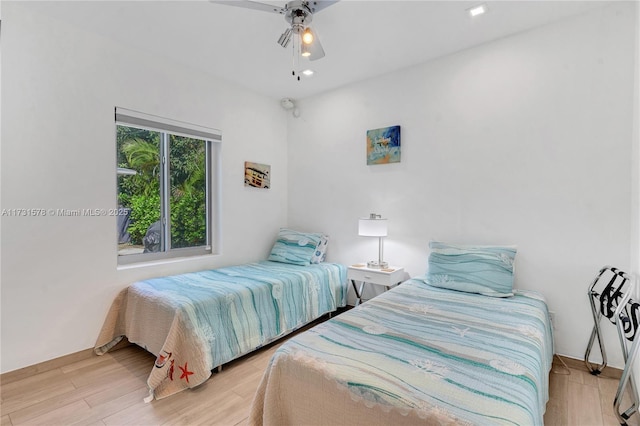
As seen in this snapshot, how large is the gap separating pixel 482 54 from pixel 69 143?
3526mm

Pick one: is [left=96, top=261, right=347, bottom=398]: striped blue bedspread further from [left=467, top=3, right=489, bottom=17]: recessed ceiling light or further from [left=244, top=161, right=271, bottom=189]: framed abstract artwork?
[left=467, top=3, right=489, bottom=17]: recessed ceiling light

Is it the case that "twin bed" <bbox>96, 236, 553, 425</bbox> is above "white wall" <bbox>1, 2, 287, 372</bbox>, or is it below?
below

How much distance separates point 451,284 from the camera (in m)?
2.45

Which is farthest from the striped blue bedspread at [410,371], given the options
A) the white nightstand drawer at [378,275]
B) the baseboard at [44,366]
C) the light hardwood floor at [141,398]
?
the baseboard at [44,366]

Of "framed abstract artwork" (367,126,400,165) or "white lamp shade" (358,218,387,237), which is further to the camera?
"framed abstract artwork" (367,126,400,165)

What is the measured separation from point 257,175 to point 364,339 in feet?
8.87

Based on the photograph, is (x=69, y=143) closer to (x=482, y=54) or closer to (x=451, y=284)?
(x=451, y=284)

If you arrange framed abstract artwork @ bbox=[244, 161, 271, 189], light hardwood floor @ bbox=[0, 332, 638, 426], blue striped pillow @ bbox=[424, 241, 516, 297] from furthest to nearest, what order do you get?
1. framed abstract artwork @ bbox=[244, 161, 271, 189]
2. blue striped pillow @ bbox=[424, 241, 516, 297]
3. light hardwood floor @ bbox=[0, 332, 638, 426]

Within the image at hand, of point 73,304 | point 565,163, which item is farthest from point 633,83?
point 73,304

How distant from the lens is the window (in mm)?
2906

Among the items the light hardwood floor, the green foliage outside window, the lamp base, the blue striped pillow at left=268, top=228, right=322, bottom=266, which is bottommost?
the light hardwood floor

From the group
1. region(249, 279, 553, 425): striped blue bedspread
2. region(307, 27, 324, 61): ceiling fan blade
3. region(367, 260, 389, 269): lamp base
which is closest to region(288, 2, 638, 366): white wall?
region(367, 260, 389, 269): lamp base

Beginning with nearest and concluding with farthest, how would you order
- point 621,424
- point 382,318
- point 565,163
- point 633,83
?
point 621,424, point 382,318, point 633,83, point 565,163

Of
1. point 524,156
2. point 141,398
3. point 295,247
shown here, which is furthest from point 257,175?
point 524,156
